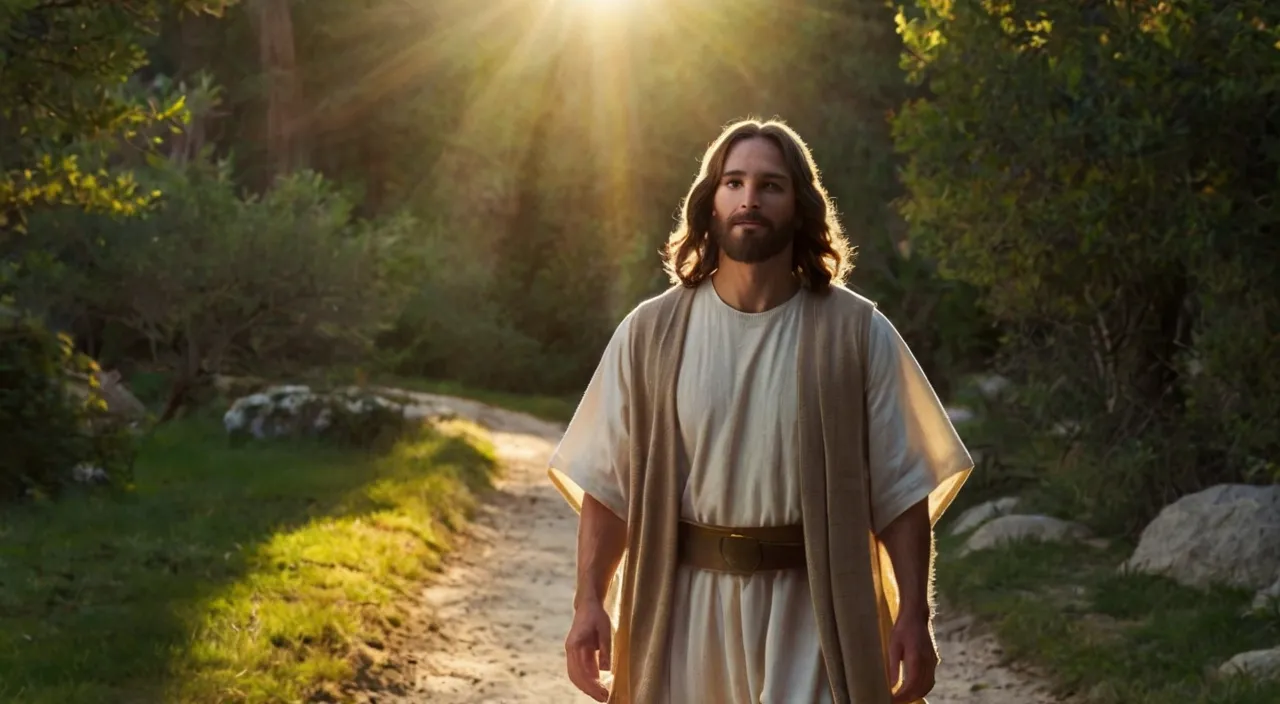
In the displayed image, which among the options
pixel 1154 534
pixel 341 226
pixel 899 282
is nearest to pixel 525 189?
pixel 341 226

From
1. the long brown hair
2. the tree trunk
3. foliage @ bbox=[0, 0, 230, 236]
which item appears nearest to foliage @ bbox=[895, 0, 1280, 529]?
the long brown hair

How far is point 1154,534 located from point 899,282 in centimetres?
753

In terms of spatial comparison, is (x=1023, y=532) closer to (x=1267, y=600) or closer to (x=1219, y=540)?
(x=1219, y=540)

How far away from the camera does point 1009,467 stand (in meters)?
14.0

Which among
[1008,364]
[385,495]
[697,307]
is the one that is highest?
[697,307]

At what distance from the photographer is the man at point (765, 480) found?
11.3ft

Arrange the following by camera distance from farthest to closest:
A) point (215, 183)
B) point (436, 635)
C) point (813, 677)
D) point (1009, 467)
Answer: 1. point (215, 183)
2. point (1009, 467)
3. point (436, 635)
4. point (813, 677)

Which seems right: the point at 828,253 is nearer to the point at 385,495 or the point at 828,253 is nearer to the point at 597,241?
the point at 385,495

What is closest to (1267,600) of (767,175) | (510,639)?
(510,639)

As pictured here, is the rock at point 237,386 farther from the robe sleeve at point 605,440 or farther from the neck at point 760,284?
the neck at point 760,284

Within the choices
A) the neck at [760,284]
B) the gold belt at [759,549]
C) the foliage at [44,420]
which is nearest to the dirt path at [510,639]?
the foliage at [44,420]

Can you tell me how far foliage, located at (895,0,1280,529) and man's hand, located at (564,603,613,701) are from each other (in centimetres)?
502

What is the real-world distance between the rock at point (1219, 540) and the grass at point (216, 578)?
15.3 feet

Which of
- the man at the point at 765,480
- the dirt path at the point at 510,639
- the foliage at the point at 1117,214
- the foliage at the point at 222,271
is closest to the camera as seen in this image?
the man at the point at 765,480
